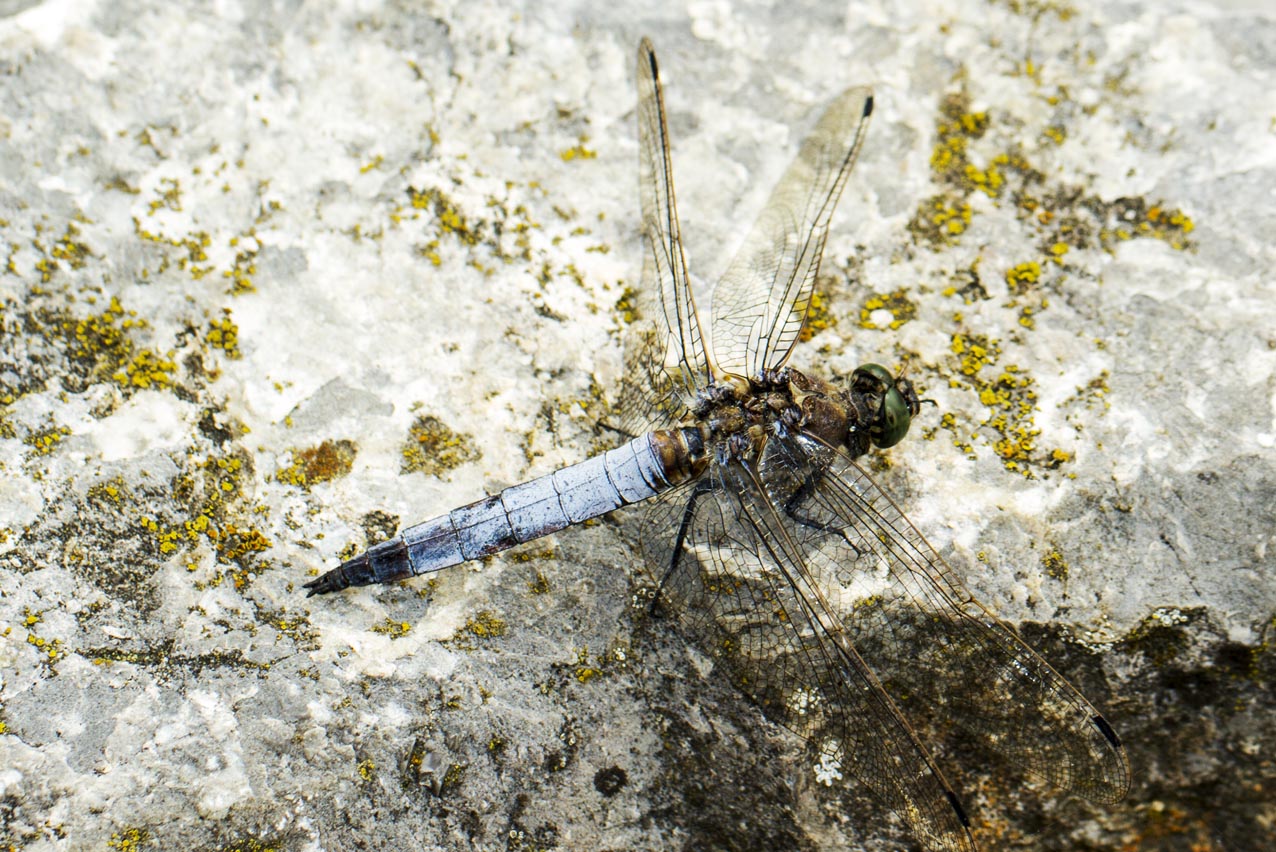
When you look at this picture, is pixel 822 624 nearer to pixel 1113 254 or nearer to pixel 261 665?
pixel 261 665

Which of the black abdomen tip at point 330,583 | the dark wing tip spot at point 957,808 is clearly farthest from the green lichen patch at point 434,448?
the dark wing tip spot at point 957,808

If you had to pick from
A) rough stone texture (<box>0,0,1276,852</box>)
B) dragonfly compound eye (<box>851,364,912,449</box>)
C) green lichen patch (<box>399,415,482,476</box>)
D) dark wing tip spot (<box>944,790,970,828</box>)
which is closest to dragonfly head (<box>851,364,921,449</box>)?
dragonfly compound eye (<box>851,364,912,449</box>)

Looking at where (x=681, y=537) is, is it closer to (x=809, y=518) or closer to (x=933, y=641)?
(x=809, y=518)

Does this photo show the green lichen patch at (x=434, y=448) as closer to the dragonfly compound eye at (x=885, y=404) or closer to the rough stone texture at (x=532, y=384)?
the rough stone texture at (x=532, y=384)

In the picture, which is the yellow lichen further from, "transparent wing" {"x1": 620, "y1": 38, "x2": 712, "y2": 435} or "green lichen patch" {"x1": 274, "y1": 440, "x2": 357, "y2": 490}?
"green lichen patch" {"x1": 274, "y1": 440, "x2": 357, "y2": 490}

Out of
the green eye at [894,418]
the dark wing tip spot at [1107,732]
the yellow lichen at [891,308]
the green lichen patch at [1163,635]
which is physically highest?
the yellow lichen at [891,308]

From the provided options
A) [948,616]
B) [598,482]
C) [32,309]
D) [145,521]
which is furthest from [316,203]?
[948,616]
